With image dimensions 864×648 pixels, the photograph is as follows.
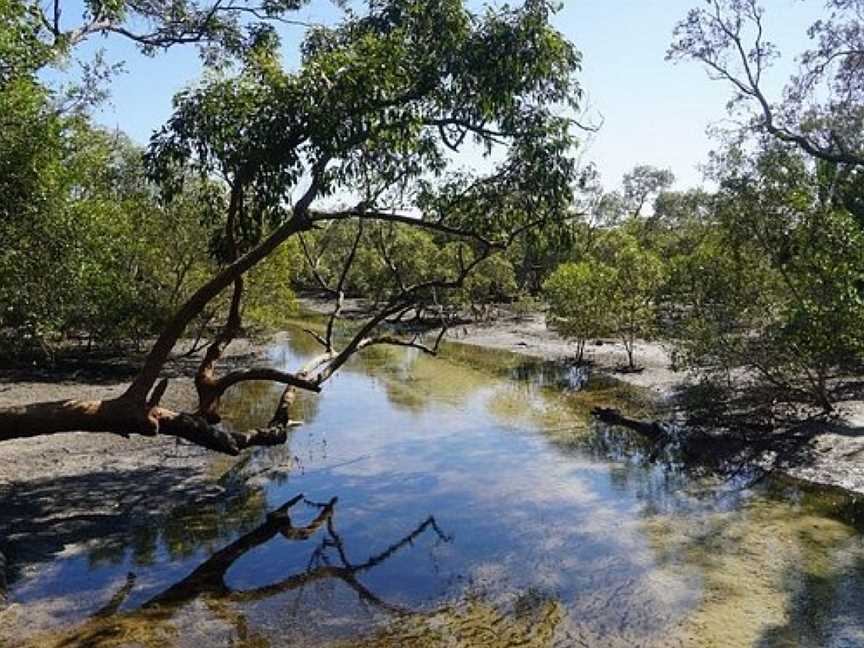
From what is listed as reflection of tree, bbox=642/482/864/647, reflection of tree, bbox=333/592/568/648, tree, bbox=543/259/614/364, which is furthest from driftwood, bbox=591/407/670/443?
reflection of tree, bbox=333/592/568/648

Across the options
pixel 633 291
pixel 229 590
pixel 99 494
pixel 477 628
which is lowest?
pixel 477 628

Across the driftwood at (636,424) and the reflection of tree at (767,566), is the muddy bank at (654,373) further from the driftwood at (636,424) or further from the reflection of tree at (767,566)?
the driftwood at (636,424)

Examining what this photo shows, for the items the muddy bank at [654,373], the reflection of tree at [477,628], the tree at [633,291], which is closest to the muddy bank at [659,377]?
the muddy bank at [654,373]

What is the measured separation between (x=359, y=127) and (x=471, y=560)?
256 inches

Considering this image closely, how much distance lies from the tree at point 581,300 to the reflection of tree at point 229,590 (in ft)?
56.1

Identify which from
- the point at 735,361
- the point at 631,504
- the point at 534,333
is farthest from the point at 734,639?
the point at 534,333

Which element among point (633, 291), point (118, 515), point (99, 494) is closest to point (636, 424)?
point (633, 291)

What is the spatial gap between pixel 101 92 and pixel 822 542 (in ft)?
57.3

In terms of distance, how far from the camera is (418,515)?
13203mm

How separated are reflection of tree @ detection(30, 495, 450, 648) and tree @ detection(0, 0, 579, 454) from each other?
2113 millimetres

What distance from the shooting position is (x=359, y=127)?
9.31 meters

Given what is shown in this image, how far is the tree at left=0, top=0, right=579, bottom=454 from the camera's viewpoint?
9305 millimetres

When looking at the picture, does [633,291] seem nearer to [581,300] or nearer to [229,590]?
[581,300]

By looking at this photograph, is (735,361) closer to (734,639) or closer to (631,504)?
(631,504)
